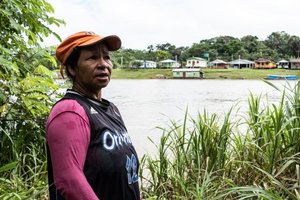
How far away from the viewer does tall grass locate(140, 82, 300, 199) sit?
9.71ft

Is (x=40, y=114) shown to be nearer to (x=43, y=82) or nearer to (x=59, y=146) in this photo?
(x=43, y=82)

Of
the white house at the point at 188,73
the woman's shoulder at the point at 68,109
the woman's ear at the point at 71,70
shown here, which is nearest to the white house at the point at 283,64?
the white house at the point at 188,73

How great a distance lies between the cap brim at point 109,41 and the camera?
5.07ft

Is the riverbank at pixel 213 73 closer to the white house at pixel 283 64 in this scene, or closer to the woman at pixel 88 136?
the white house at pixel 283 64

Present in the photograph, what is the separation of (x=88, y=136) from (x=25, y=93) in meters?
2.15

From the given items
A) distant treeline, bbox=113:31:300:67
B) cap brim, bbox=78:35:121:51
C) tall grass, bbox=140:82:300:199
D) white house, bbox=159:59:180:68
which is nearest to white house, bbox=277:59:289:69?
distant treeline, bbox=113:31:300:67

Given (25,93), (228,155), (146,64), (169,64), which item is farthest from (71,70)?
(169,64)

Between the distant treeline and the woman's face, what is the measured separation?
7579 cm

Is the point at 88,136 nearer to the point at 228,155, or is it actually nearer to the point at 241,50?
the point at 228,155

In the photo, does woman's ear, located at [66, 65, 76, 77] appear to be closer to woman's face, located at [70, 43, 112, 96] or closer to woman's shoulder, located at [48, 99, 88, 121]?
woman's face, located at [70, 43, 112, 96]

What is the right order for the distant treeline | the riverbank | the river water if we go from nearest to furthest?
the river water < the riverbank < the distant treeline

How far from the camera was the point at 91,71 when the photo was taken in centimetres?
158

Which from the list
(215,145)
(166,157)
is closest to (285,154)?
(215,145)

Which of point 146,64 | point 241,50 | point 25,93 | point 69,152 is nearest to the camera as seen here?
point 69,152
